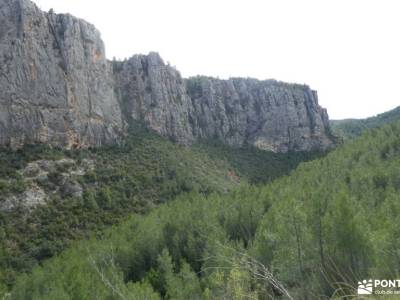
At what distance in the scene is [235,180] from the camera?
92.8m

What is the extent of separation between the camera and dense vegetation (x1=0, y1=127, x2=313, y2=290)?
46000mm

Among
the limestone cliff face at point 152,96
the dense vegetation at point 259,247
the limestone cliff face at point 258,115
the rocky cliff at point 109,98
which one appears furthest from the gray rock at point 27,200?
the limestone cliff face at point 258,115

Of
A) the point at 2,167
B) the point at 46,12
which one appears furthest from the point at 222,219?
the point at 46,12

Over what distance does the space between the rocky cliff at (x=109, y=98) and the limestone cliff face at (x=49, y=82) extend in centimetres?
18

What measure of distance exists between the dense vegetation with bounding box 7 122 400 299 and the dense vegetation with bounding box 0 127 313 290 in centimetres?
771

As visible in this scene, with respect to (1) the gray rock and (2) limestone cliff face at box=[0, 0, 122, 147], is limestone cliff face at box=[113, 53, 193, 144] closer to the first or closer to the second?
(2) limestone cliff face at box=[0, 0, 122, 147]

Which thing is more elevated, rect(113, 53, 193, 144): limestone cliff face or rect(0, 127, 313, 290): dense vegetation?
rect(113, 53, 193, 144): limestone cliff face

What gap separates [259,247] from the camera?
22000 mm

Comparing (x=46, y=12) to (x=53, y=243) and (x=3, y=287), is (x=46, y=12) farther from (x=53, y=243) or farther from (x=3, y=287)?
(x=3, y=287)

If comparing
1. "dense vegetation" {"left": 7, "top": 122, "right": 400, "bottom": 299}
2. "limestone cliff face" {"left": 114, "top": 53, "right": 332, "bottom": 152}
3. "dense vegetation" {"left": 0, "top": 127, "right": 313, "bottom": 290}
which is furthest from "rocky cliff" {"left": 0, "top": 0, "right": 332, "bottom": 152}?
"dense vegetation" {"left": 7, "top": 122, "right": 400, "bottom": 299}

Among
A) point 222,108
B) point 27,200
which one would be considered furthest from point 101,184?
point 222,108

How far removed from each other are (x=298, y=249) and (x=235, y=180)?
2949 inches

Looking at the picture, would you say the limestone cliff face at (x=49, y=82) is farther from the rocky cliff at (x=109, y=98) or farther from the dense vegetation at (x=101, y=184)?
the dense vegetation at (x=101, y=184)

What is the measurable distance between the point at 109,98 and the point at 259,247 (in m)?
73.3
